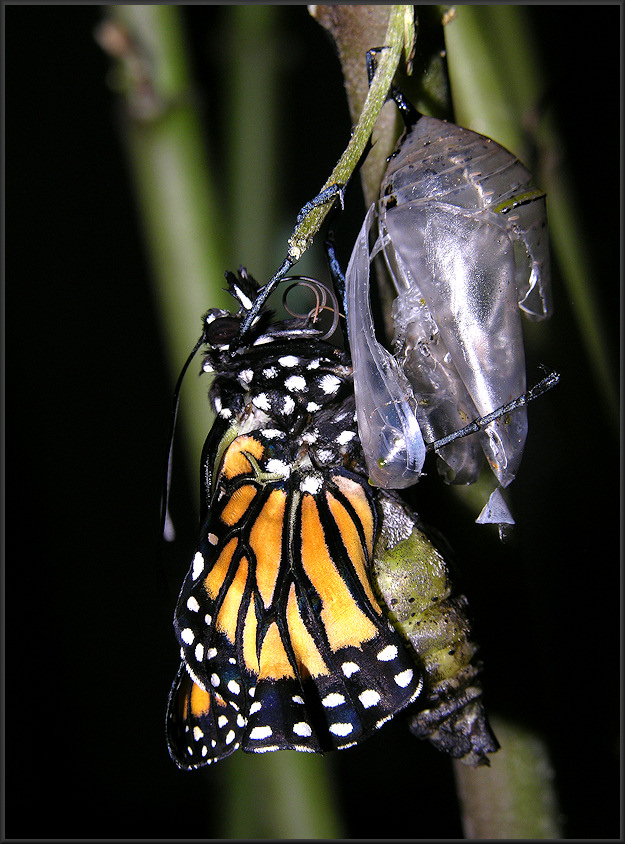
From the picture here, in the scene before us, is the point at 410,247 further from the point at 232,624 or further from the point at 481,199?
the point at 232,624

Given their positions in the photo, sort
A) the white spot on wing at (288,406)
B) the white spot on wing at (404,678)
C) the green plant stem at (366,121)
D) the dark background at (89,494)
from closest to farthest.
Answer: the green plant stem at (366,121), the white spot on wing at (404,678), the white spot on wing at (288,406), the dark background at (89,494)

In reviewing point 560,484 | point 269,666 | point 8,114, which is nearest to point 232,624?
point 269,666

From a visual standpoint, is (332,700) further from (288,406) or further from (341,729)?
(288,406)

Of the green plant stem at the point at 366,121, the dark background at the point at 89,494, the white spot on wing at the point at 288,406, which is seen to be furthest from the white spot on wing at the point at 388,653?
the dark background at the point at 89,494

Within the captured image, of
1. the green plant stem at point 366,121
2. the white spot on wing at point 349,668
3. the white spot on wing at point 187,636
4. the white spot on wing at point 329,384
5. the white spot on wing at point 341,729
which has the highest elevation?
the green plant stem at point 366,121

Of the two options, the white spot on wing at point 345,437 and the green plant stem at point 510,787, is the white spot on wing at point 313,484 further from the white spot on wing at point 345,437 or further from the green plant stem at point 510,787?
→ the green plant stem at point 510,787

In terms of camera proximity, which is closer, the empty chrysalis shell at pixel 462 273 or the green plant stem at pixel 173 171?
the empty chrysalis shell at pixel 462 273

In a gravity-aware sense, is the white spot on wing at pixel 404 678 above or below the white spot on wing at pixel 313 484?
below

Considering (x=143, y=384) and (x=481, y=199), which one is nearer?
(x=481, y=199)
